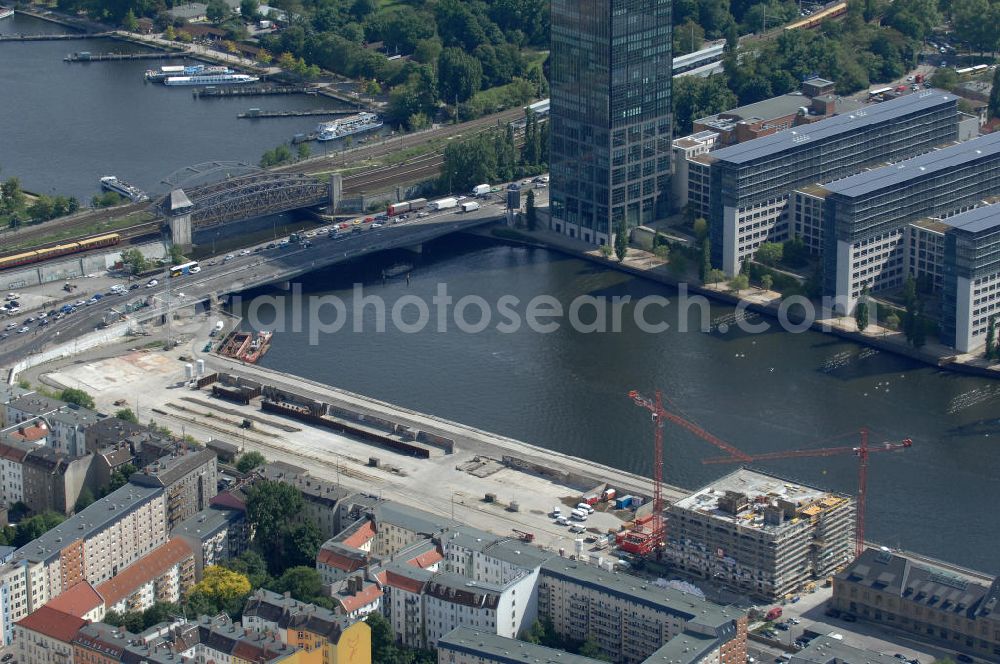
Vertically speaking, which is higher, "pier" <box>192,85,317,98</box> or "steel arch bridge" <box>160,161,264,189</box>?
"steel arch bridge" <box>160,161,264,189</box>

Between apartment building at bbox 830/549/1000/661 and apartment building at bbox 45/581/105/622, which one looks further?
apartment building at bbox 45/581/105/622

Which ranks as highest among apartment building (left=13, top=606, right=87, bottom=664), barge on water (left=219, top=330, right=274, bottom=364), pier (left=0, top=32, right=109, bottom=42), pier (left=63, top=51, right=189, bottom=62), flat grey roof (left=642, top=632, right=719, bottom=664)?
pier (left=0, top=32, right=109, bottom=42)

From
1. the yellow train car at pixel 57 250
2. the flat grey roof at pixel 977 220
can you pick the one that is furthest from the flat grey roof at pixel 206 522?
the flat grey roof at pixel 977 220

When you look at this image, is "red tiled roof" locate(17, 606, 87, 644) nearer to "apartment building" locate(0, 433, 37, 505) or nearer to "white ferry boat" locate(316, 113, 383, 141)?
"apartment building" locate(0, 433, 37, 505)

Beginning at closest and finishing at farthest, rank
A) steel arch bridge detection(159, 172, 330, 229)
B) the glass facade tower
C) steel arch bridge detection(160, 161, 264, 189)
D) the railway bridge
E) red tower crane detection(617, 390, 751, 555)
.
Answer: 1. red tower crane detection(617, 390, 751, 555)
2. the glass facade tower
3. the railway bridge
4. steel arch bridge detection(159, 172, 330, 229)
5. steel arch bridge detection(160, 161, 264, 189)

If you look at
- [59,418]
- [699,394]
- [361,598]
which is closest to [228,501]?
[361,598]

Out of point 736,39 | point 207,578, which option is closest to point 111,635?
point 207,578

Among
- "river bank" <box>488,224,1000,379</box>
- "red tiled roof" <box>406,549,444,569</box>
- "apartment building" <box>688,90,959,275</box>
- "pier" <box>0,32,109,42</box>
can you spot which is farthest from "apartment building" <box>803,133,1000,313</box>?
"pier" <box>0,32,109,42</box>
